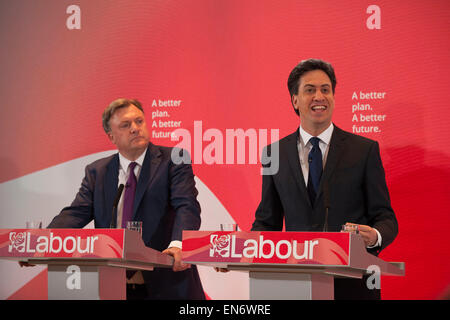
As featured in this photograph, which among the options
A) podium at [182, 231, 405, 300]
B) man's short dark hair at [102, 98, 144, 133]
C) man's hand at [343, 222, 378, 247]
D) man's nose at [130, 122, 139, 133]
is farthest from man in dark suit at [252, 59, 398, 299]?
man's short dark hair at [102, 98, 144, 133]

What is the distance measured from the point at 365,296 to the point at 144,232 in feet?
5.29

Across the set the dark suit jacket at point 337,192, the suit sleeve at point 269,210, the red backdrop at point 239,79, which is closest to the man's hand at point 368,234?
the dark suit jacket at point 337,192

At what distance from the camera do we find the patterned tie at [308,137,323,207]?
405 cm

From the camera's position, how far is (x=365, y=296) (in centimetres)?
379

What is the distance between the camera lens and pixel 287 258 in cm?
287

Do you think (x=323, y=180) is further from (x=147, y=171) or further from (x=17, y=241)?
(x=17, y=241)

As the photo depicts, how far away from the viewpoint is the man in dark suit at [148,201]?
4.24m

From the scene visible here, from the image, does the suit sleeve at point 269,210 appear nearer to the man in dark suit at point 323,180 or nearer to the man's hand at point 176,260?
the man in dark suit at point 323,180

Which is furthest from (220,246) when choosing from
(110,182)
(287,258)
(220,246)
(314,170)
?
(110,182)

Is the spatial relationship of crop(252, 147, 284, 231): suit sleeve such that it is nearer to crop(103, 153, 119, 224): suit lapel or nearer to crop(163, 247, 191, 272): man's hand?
crop(163, 247, 191, 272): man's hand

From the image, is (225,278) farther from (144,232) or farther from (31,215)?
(31,215)

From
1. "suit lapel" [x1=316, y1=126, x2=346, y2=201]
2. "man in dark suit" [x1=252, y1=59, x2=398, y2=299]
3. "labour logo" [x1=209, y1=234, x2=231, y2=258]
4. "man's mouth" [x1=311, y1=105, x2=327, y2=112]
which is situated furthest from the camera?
"man's mouth" [x1=311, y1=105, x2=327, y2=112]

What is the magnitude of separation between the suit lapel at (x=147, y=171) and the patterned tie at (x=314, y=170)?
115cm
